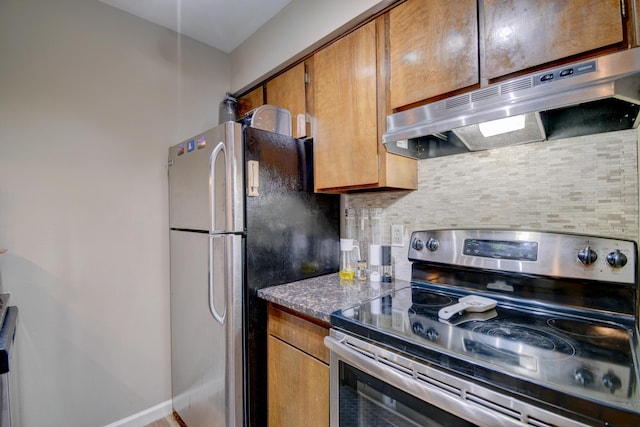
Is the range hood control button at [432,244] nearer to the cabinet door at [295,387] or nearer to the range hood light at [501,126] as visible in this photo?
the range hood light at [501,126]

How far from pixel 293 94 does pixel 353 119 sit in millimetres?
562

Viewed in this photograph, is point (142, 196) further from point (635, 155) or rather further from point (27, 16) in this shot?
point (635, 155)

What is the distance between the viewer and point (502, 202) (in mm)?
1271

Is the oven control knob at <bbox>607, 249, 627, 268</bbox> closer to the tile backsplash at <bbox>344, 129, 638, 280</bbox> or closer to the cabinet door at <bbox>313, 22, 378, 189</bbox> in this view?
the tile backsplash at <bbox>344, 129, 638, 280</bbox>

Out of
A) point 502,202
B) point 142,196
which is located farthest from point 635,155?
point 142,196

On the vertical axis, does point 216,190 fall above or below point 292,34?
below

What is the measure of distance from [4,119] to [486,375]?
2.41 metres

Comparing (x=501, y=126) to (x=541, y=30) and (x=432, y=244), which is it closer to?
(x=541, y=30)

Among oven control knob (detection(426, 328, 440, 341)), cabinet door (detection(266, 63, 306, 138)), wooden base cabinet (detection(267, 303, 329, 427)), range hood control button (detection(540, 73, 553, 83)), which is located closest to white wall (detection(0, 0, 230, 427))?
cabinet door (detection(266, 63, 306, 138))

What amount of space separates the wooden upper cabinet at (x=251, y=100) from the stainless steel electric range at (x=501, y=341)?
5.15 feet

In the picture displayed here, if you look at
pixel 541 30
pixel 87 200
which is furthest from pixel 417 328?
pixel 87 200

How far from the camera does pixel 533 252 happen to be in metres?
1.11

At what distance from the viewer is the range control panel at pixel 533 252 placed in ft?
3.09

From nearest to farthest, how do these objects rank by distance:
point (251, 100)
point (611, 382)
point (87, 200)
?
point (611, 382) → point (87, 200) → point (251, 100)
